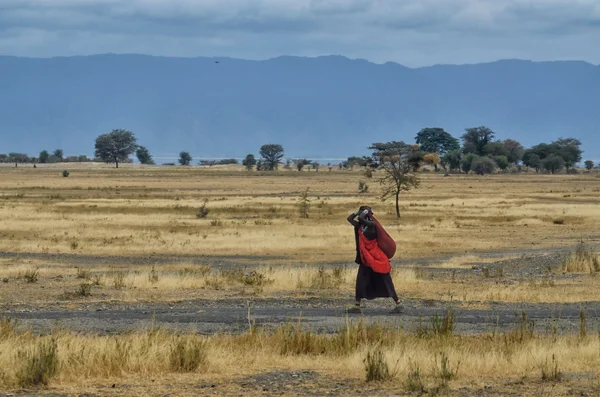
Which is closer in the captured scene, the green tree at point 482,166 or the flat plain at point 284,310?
the flat plain at point 284,310

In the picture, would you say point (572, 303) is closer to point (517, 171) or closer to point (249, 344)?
point (249, 344)

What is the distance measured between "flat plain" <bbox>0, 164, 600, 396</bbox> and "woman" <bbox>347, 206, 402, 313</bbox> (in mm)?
532

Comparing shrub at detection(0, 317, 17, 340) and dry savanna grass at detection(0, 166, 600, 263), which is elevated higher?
dry savanna grass at detection(0, 166, 600, 263)

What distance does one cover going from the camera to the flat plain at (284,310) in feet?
42.4

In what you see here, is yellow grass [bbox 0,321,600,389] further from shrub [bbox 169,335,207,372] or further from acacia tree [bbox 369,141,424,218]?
acacia tree [bbox 369,141,424,218]

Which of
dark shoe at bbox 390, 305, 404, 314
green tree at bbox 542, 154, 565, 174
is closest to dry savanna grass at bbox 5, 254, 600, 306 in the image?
dark shoe at bbox 390, 305, 404, 314

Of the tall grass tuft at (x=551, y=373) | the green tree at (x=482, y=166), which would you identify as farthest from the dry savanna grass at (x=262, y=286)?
the green tree at (x=482, y=166)

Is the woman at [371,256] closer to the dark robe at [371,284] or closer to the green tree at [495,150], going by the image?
the dark robe at [371,284]

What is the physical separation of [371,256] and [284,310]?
2.46 m

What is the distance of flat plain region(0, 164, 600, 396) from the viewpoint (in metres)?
12.9

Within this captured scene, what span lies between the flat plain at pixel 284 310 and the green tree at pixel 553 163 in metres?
119

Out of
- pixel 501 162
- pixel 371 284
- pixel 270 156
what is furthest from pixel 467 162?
pixel 371 284

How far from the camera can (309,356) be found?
1467 cm

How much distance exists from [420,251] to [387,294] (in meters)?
21.2
